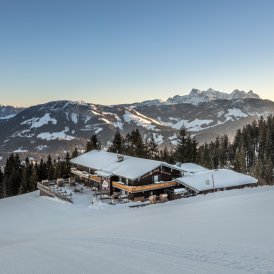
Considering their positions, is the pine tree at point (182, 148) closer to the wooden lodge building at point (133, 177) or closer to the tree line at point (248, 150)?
the tree line at point (248, 150)

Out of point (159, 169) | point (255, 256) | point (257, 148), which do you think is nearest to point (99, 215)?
point (159, 169)

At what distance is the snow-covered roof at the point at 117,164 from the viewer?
4650 cm

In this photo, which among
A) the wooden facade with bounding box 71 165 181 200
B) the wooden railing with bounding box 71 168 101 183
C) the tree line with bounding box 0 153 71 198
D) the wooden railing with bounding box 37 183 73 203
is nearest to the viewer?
the wooden railing with bounding box 37 183 73 203

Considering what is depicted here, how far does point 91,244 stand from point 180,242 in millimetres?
4928

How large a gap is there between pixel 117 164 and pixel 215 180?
15607 millimetres

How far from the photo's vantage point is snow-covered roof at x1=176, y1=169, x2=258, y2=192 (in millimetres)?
43812

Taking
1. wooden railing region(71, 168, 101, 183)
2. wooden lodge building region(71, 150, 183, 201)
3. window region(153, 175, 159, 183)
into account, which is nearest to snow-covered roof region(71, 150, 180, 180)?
wooden lodge building region(71, 150, 183, 201)

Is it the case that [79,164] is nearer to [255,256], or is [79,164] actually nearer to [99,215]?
[99,215]

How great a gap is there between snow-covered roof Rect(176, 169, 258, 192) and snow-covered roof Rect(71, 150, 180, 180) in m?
3.99

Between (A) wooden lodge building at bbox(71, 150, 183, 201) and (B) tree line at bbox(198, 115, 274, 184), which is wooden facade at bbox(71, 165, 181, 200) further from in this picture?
(B) tree line at bbox(198, 115, 274, 184)

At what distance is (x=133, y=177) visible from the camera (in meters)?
44.5

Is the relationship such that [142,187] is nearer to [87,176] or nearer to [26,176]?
[87,176]

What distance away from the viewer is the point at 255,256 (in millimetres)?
12766

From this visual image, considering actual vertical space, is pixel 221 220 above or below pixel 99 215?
above
